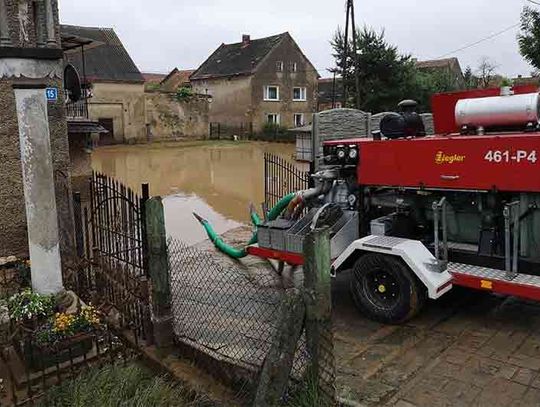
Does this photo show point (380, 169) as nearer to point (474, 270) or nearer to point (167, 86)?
point (474, 270)

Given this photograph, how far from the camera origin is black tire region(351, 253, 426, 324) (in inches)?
218

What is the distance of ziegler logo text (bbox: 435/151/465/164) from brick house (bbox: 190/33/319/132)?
35767 mm

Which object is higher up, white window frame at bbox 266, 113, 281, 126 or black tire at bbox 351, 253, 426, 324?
white window frame at bbox 266, 113, 281, 126

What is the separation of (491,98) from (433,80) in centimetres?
2474

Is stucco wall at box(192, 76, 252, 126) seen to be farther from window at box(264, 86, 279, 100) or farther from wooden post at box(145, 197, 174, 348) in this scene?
wooden post at box(145, 197, 174, 348)

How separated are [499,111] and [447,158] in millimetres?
699

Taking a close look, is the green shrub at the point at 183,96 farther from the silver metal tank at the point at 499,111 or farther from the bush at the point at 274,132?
the silver metal tank at the point at 499,111

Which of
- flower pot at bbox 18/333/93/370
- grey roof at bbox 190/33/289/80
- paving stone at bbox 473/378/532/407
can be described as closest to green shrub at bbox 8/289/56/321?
flower pot at bbox 18/333/93/370

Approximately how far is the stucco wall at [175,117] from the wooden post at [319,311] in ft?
113

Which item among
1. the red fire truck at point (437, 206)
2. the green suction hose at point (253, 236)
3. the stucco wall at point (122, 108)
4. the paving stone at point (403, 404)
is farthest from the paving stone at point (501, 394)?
the stucco wall at point (122, 108)

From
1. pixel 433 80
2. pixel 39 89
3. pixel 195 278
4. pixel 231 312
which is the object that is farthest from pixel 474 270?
pixel 433 80

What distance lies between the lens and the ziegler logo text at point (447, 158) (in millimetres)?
5355

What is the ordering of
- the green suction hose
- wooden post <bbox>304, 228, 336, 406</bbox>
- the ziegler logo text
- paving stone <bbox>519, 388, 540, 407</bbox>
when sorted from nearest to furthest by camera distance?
wooden post <bbox>304, 228, 336, 406</bbox> < paving stone <bbox>519, 388, 540, 407</bbox> < the ziegler logo text < the green suction hose

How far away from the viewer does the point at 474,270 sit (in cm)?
550
